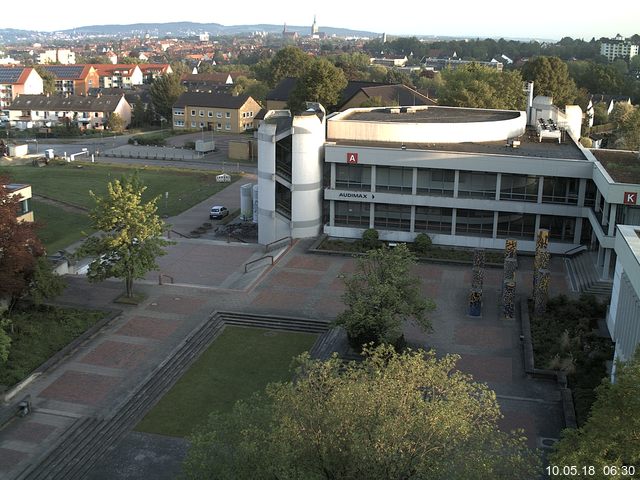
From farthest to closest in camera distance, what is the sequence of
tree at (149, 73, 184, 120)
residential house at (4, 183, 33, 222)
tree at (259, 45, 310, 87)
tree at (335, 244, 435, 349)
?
tree at (259, 45, 310, 87), tree at (149, 73, 184, 120), residential house at (4, 183, 33, 222), tree at (335, 244, 435, 349)

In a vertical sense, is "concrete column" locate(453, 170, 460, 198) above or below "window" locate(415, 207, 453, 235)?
above

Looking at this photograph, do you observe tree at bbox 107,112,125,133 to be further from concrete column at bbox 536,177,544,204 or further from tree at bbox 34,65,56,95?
concrete column at bbox 536,177,544,204

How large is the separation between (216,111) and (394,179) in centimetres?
6974

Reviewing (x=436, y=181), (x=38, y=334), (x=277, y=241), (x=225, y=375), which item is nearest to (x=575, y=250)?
(x=436, y=181)

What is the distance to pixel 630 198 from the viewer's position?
1486 inches

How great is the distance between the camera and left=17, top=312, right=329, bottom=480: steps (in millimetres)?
23406

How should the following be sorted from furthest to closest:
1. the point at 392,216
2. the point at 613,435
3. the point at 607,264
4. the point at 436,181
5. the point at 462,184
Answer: the point at 392,216
the point at 436,181
the point at 462,184
the point at 607,264
the point at 613,435

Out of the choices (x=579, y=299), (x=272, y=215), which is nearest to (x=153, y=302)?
(x=272, y=215)

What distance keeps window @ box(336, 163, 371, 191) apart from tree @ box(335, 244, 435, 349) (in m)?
16.8

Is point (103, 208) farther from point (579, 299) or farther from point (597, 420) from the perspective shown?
point (597, 420)

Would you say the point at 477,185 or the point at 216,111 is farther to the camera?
the point at 216,111

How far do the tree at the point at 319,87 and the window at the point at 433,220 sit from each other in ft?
144

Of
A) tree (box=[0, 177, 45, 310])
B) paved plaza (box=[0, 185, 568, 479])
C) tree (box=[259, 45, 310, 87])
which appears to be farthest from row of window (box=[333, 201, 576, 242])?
tree (box=[259, 45, 310, 87])

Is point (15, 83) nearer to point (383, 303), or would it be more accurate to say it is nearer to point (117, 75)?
point (117, 75)
